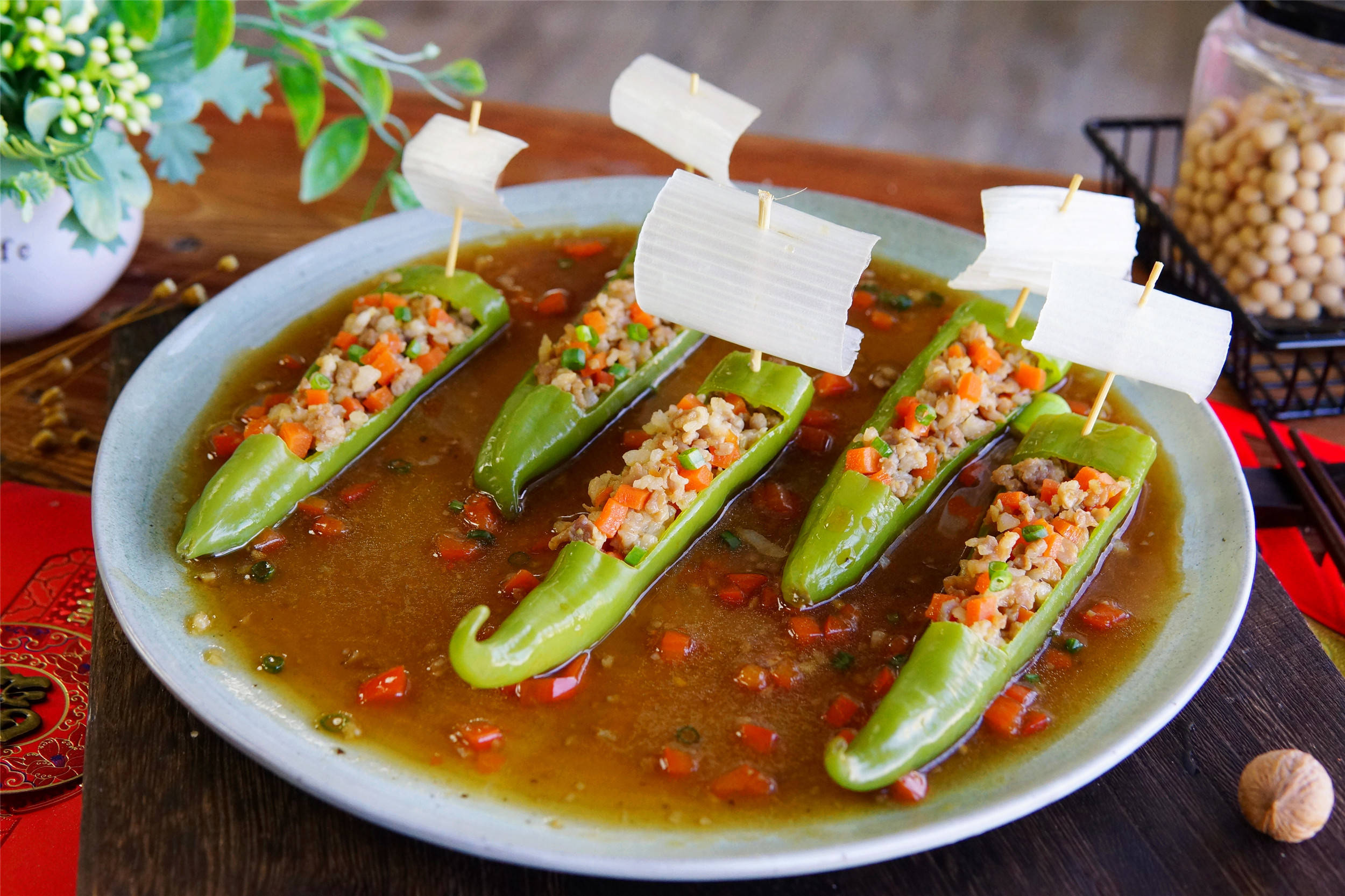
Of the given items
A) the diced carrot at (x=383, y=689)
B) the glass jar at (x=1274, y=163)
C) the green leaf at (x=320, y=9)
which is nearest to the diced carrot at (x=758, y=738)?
the diced carrot at (x=383, y=689)

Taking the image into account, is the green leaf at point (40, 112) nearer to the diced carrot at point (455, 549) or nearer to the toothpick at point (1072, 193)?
the diced carrot at point (455, 549)

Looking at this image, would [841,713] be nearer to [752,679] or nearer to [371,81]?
[752,679]

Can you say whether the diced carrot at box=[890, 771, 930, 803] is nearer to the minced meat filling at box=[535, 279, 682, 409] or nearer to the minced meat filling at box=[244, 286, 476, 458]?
the minced meat filling at box=[535, 279, 682, 409]

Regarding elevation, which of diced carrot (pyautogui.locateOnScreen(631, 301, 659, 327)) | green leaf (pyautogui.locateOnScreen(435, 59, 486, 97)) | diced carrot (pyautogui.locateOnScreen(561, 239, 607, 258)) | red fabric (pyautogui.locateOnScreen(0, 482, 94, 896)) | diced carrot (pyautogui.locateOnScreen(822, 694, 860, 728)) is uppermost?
green leaf (pyautogui.locateOnScreen(435, 59, 486, 97))

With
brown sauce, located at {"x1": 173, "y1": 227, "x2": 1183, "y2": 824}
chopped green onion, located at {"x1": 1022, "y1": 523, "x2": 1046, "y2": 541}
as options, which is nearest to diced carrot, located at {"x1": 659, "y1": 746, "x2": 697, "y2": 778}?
brown sauce, located at {"x1": 173, "y1": 227, "x2": 1183, "y2": 824}

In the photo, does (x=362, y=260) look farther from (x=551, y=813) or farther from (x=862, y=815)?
(x=862, y=815)

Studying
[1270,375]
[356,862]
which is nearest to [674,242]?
[356,862]
